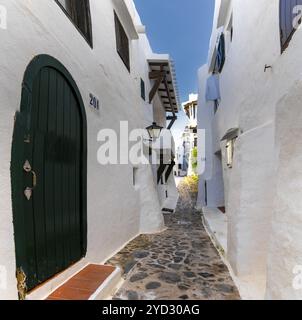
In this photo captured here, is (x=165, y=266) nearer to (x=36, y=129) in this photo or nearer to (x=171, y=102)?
(x=36, y=129)

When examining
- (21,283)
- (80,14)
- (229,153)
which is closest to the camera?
(21,283)

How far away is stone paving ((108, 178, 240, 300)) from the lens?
3451mm

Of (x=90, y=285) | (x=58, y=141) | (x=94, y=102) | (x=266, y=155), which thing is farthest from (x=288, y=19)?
(x=90, y=285)

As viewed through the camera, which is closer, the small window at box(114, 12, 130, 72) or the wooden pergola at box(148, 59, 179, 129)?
the small window at box(114, 12, 130, 72)

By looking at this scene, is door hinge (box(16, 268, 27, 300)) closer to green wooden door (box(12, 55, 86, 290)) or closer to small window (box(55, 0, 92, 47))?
green wooden door (box(12, 55, 86, 290))

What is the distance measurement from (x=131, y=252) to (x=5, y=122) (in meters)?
4.06

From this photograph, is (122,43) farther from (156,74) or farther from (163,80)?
(163,80)

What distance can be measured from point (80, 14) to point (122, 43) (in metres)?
2.71

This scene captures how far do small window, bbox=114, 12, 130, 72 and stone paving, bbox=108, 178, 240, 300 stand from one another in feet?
16.1

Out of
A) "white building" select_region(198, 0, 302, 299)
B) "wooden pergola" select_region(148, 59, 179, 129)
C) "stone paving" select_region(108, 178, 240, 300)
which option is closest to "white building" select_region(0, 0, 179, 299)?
"stone paving" select_region(108, 178, 240, 300)

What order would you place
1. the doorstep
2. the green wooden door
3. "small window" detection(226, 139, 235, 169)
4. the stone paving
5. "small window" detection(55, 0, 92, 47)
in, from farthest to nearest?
"small window" detection(226, 139, 235, 169) < "small window" detection(55, 0, 92, 47) < the stone paving < the doorstep < the green wooden door

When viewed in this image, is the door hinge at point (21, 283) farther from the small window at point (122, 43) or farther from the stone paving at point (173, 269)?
the small window at point (122, 43)

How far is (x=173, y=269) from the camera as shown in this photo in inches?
173

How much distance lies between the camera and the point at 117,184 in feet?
18.7
